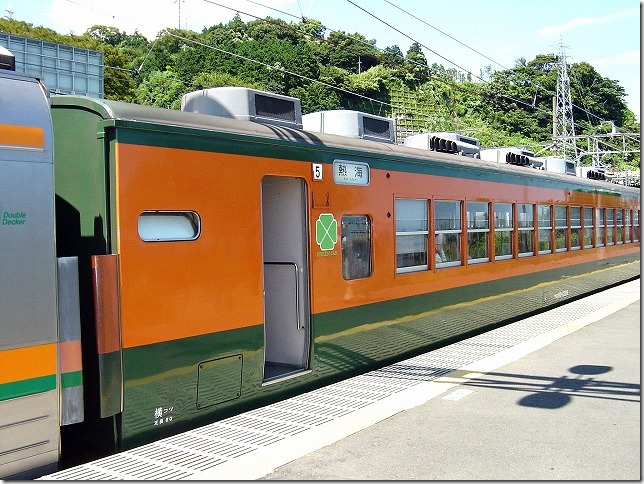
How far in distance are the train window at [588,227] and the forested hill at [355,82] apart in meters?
45.7

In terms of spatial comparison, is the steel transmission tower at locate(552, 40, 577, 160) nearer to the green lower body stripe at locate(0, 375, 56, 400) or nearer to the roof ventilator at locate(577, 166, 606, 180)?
the roof ventilator at locate(577, 166, 606, 180)

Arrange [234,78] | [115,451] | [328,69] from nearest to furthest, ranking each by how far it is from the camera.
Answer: [115,451] < [234,78] < [328,69]

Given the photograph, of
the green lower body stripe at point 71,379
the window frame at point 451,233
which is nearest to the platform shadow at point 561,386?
the window frame at point 451,233

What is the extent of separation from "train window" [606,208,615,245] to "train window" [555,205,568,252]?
12.6ft

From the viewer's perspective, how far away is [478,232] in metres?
10.2

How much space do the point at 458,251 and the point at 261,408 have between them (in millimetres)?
4601

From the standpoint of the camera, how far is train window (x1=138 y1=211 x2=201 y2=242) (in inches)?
196

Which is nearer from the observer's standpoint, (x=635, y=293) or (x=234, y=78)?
(x=635, y=293)

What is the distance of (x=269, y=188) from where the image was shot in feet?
22.9

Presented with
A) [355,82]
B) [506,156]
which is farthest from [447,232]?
[355,82]

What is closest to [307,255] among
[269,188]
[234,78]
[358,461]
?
[269,188]

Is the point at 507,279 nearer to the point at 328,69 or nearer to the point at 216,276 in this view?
the point at 216,276

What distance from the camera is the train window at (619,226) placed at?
18188mm

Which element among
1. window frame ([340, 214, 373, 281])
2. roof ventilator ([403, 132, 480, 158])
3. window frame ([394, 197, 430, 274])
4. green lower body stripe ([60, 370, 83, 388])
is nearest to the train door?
window frame ([340, 214, 373, 281])
